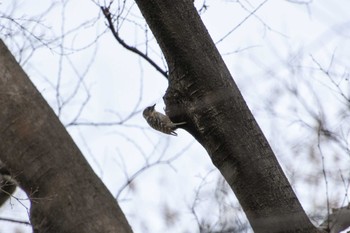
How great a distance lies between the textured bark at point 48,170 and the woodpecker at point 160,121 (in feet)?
1.69

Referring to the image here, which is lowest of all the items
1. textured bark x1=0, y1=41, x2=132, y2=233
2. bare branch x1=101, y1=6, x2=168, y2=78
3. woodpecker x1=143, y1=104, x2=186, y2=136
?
textured bark x1=0, y1=41, x2=132, y2=233

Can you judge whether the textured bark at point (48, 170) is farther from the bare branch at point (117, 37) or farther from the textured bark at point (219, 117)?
Answer: the bare branch at point (117, 37)

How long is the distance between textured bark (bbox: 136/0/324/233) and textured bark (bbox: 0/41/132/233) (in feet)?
1.92

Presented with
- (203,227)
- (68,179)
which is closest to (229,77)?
(68,179)

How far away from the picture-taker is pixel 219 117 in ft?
8.94

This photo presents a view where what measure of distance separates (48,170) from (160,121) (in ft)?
2.88

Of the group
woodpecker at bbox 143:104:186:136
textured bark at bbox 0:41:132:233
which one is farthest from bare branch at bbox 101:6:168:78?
textured bark at bbox 0:41:132:233

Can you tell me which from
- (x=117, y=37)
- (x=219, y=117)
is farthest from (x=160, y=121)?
(x=117, y=37)

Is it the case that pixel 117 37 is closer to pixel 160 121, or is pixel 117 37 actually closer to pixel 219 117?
pixel 160 121

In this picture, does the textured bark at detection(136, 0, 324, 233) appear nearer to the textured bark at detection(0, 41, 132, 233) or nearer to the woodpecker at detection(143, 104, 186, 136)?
the woodpecker at detection(143, 104, 186, 136)

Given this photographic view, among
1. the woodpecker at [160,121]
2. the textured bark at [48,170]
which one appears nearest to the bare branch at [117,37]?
the woodpecker at [160,121]

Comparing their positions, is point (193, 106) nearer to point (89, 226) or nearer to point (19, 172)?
point (89, 226)

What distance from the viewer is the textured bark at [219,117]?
8.66 feet

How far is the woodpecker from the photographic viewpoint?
3.09 metres
